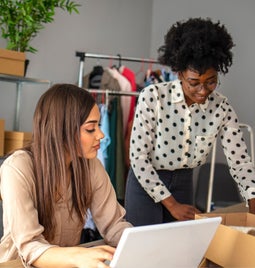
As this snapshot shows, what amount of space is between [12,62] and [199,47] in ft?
4.14

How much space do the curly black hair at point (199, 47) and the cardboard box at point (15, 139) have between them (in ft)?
3.67

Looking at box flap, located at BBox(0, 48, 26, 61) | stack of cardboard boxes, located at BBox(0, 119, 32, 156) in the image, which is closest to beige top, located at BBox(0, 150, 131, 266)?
stack of cardboard boxes, located at BBox(0, 119, 32, 156)

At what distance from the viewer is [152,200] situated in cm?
162

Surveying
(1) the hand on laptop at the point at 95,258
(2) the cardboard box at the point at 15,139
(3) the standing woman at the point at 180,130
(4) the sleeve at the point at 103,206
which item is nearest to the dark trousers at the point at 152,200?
(3) the standing woman at the point at 180,130

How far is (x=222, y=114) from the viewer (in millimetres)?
1615

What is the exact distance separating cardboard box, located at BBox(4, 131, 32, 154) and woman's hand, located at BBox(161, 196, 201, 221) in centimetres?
114

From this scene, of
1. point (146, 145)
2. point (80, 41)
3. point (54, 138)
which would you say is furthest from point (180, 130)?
point (80, 41)

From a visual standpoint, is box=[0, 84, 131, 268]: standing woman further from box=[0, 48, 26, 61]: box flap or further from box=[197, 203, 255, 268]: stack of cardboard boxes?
box=[0, 48, 26, 61]: box flap

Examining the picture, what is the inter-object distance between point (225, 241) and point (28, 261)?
0.48m

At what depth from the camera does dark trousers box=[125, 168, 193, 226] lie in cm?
162

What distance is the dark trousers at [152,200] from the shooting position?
162 centimetres

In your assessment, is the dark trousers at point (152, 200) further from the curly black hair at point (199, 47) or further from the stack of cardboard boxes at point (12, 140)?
the stack of cardboard boxes at point (12, 140)

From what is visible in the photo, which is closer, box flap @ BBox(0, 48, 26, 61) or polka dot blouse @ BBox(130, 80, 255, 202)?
polka dot blouse @ BBox(130, 80, 255, 202)

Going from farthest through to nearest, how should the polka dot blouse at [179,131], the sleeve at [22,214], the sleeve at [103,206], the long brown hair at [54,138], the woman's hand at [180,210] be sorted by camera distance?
the polka dot blouse at [179,131] → the woman's hand at [180,210] → the sleeve at [103,206] → the long brown hair at [54,138] → the sleeve at [22,214]
